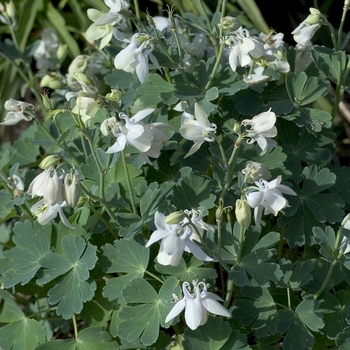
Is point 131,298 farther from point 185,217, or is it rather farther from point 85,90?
point 85,90

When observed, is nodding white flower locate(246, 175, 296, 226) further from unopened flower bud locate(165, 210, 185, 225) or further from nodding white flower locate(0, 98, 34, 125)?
nodding white flower locate(0, 98, 34, 125)

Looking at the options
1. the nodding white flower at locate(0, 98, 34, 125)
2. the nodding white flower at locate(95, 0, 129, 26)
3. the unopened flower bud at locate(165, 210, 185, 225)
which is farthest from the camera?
the nodding white flower at locate(95, 0, 129, 26)

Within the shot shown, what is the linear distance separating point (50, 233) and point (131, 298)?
37 cm

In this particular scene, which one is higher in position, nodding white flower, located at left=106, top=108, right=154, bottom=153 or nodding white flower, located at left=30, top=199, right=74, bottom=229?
nodding white flower, located at left=106, top=108, right=154, bottom=153

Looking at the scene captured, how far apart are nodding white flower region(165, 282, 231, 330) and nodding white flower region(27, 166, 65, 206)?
349mm

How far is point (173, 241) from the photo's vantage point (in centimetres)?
118

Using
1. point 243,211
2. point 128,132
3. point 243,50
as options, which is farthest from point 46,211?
point 243,50

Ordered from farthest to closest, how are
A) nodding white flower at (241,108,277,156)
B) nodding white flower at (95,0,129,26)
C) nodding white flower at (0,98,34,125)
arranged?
1. nodding white flower at (95,0,129,26)
2. nodding white flower at (0,98,34,125)
3. nodding white flower at (241,108,277,156)

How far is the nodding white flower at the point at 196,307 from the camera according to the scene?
1191 millimetres

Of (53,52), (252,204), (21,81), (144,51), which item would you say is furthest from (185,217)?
(21,81)

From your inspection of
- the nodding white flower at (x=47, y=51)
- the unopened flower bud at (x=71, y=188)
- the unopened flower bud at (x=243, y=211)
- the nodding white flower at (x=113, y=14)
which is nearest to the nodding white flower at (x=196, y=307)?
the unopened flower bud at (x=243, y=211)

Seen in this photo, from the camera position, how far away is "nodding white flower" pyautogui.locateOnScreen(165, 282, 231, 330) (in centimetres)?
119

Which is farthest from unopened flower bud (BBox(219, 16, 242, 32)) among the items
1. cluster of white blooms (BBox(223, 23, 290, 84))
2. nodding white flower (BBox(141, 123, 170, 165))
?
nodding white flower (BBox(141, 123, 170, 165))

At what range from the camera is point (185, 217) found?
1198 millimetres
